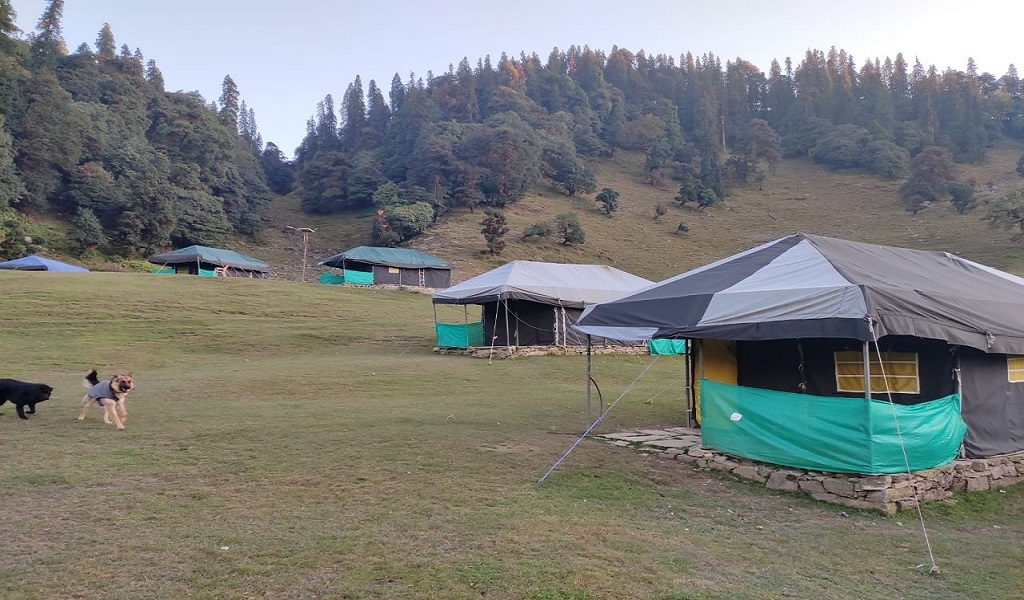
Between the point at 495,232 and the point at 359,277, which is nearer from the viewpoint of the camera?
the point at 359,277

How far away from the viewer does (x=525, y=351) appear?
74.5 ft

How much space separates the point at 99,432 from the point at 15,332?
54.5 feet

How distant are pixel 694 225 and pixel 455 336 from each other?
53342 millimetres

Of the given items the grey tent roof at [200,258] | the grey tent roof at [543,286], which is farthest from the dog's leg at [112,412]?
the grey tent roof at [200,258]

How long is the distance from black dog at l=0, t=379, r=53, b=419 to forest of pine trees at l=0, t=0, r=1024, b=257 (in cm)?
4981

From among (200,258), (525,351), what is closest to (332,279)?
(200,258)

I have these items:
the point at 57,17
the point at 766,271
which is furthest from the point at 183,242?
the point at 766,271

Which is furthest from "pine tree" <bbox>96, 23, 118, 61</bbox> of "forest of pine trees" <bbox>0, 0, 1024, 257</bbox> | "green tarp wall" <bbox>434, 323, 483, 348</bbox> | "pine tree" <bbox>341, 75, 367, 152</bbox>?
"green tarp wall" <bbox>434, 323, 483, 348</bbox>

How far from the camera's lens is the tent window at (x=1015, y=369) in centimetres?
938

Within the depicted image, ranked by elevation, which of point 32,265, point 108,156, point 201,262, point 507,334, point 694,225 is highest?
point 108,156

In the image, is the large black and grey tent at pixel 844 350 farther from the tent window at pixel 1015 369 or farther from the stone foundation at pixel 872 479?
the stone foundation at pixel 872 479

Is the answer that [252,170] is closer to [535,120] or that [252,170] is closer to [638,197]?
[535,120]

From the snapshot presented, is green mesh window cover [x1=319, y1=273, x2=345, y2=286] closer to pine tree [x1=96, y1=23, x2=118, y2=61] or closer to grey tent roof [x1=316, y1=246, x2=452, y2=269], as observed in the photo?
grey tent roof [x1=316, y1=246, x2=452, y2=269]

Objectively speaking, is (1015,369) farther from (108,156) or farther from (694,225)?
(108,156)
